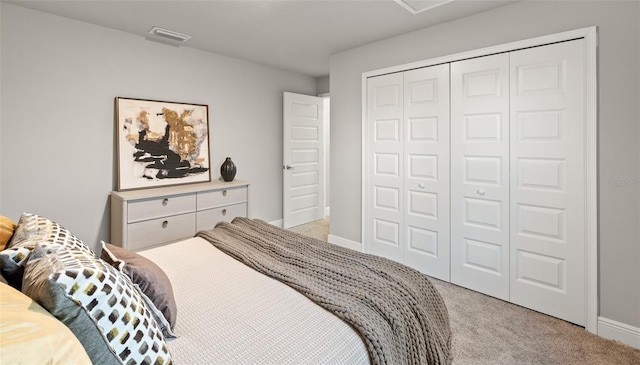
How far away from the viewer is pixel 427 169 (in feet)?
10.4

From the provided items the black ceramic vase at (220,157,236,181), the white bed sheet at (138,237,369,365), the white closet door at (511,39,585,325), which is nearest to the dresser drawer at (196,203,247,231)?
the black ceramic vase at (220,157,236,181)

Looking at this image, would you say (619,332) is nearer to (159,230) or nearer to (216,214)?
(216,214)

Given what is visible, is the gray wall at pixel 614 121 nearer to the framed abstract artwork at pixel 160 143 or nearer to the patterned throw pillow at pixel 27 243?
the patterned throw pillow at pixel 27 243

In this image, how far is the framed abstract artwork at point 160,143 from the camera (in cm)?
328

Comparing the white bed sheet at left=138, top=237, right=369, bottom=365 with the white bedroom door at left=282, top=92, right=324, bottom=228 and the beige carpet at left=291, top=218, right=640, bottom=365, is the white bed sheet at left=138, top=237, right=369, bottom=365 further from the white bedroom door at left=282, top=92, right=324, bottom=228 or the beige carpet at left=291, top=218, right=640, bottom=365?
the white bedroom door at left=282, top=92, right=324, bottom=228

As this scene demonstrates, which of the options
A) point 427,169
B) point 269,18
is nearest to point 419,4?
point 269,18

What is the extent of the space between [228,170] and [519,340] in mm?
3358

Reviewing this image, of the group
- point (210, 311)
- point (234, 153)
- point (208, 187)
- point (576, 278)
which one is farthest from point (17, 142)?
point (576, 278)

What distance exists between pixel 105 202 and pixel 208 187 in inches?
39.8

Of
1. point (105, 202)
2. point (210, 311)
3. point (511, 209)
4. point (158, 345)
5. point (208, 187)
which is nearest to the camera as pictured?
point (158, 345)

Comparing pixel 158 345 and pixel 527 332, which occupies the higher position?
pixel 158 345

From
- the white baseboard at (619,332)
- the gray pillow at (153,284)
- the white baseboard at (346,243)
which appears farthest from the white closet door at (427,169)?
the gray pillow at (153,284)

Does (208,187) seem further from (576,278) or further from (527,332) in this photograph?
(576,278)

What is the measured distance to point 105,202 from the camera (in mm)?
3213
